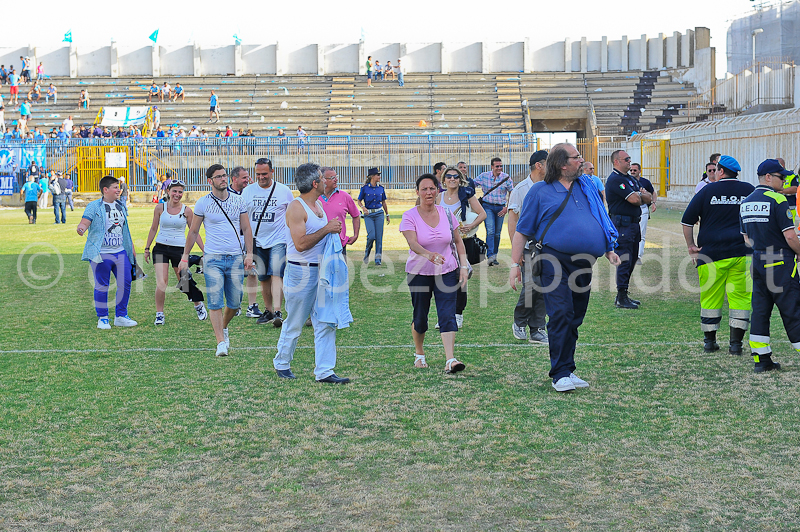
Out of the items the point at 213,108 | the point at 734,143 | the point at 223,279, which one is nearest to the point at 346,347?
the point at 223,279

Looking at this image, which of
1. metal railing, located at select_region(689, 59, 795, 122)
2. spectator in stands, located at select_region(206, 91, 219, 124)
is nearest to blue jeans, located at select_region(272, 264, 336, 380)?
metal railing, located at select_region(689, 59, 795, 122)

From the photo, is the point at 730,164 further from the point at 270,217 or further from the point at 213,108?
the point at 213,108

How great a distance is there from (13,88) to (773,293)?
4925 centimetres

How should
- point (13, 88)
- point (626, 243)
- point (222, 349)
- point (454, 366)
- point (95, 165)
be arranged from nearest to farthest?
point (454, 366) < point (222, 349) < point (626, 243) < point (95, 165) < point (13, 88)

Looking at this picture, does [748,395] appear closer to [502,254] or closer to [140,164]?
[502,254]

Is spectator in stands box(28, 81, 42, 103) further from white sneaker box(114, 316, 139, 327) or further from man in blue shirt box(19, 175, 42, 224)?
white sneaker box(114, 316, 139, 327)

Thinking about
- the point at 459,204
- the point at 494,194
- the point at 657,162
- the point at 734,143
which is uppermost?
the point at 734,143

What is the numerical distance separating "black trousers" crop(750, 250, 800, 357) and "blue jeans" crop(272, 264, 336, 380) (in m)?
3.21

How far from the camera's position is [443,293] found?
688cm

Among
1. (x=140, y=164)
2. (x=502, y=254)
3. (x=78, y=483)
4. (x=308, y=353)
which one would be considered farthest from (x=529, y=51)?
(x=78, y=483)

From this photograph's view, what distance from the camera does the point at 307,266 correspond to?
20.9 ft

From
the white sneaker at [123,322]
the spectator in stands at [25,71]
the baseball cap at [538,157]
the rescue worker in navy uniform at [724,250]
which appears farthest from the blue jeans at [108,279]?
the spectator in stands at [25,71]

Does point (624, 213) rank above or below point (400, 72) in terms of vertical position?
below

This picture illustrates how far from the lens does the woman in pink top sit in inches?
270
